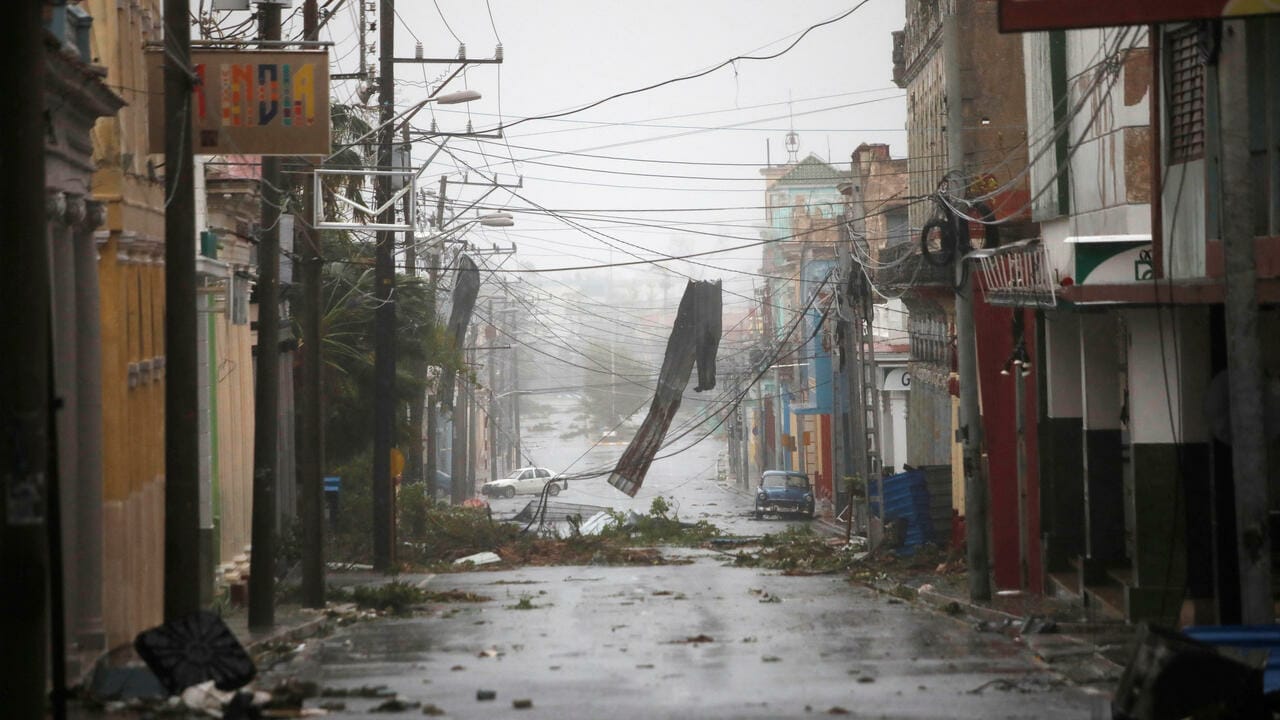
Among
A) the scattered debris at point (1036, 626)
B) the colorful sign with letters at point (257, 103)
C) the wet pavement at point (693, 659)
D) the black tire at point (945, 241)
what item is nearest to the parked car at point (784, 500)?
the wet pavement at point (693, 659)

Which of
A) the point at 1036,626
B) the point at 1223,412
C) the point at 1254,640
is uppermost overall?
the point at 1223,412

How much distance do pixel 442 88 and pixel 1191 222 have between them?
19.7 metres

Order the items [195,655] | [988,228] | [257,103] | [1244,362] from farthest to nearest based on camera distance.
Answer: [988,228], [257,103], [1244,362], [195,655]

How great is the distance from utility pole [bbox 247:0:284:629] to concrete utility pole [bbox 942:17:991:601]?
995 cm

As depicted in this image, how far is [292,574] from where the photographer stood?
32.3 meters

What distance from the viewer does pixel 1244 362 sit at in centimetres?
1372

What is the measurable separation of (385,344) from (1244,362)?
22.7 meters

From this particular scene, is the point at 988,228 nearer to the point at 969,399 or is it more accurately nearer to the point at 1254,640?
the point at 969,399

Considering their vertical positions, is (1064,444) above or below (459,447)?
above

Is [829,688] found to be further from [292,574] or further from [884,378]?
[884,378]

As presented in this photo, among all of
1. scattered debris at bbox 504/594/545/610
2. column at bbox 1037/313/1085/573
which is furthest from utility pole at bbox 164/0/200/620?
column at bbox 1037/313/1085/573

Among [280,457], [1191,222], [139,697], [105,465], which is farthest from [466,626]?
[280,457]

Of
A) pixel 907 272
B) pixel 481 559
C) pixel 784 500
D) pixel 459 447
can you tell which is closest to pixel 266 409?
pixel 481 559

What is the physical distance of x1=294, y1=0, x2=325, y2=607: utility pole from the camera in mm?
24062
